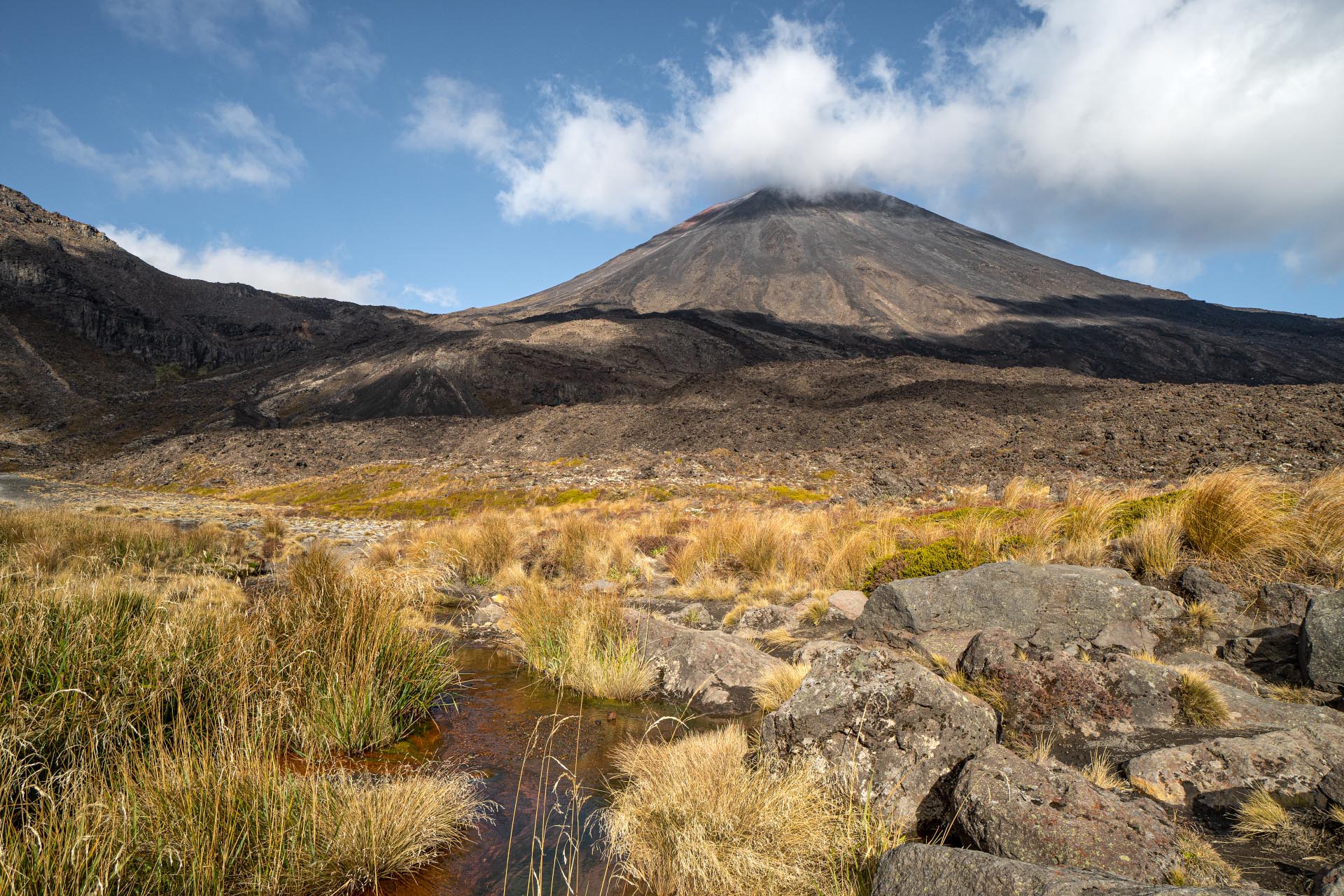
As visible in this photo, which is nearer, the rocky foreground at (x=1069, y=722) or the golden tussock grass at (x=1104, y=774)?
the rocky foreground at (x=1069, y=722)

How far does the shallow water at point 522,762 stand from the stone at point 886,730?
1.44m

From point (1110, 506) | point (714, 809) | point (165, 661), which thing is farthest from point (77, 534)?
point (1110, 506)

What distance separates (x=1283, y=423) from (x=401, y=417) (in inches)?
1915

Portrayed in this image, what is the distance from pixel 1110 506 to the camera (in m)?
9.46

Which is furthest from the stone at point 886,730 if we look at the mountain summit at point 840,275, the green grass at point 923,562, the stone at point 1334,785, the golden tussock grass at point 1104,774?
the mountain summit at point 840,275

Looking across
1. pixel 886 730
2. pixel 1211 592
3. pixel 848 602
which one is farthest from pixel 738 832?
pixel 1211 592

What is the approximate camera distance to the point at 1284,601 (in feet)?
20.1

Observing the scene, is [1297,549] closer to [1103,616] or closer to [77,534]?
[1103,616]

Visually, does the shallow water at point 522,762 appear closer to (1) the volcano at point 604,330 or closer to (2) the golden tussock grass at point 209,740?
(2) the golden tussock grass at point 209,740

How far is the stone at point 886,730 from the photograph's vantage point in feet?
12.6

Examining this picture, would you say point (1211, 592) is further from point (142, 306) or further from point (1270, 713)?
point (142, 306)

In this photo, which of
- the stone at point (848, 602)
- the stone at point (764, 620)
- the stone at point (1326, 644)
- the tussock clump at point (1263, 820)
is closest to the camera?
the tussock clump at point (1263, 820)

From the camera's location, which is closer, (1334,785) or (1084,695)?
(1334,785)

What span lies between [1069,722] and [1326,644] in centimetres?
209
